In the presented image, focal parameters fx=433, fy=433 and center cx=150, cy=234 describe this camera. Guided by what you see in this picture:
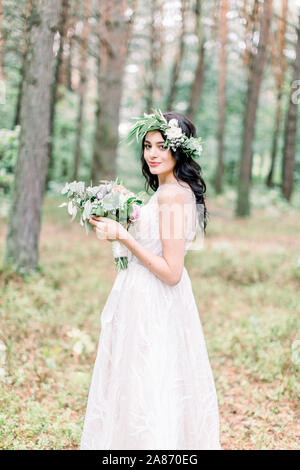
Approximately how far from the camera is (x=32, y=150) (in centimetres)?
709

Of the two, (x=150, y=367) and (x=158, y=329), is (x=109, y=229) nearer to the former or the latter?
(x=158, y=329)

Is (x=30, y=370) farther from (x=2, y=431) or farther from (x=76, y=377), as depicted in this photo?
(x=2, y=431)

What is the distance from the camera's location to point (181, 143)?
9.31ft

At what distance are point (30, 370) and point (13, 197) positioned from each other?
3.35 meters

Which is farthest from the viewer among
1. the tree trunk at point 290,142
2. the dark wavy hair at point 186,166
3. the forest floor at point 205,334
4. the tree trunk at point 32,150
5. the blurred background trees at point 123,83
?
the tree trunk at point 290,142

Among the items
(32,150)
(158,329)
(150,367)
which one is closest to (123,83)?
(32,150)

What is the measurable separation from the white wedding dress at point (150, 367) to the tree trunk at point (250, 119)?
12633 mm

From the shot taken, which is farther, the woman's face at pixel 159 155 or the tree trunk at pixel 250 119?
the tree trunk at pixel 250 119

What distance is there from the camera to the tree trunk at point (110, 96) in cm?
1204

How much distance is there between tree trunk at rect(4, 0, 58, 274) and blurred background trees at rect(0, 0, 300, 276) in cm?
2

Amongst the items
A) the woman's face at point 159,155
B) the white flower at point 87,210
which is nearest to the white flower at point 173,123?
the woman's face at point 159,155

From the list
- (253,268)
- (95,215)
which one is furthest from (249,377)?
(253,268)

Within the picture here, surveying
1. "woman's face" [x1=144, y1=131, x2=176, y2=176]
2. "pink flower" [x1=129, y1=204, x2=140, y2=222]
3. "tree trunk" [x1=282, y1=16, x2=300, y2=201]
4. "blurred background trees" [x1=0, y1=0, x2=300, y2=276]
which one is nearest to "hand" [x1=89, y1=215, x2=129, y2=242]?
"pink flower" [x1=129, y1=204, x2=140, y2=222]

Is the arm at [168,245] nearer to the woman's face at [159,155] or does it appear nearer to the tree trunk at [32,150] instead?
the woman's face at [159,155]
